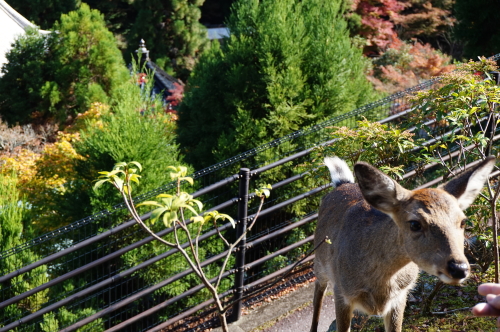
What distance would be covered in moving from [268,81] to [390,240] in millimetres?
3801

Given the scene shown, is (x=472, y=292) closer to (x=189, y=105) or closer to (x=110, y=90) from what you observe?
(x=189, y=105)

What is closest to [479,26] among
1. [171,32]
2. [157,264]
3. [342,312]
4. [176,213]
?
[157,264]

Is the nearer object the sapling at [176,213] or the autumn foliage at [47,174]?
the sapling at [176,213]

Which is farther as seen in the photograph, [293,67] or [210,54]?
[210,54]

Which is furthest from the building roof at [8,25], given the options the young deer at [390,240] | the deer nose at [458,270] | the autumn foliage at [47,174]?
the deer nose at [458,270]

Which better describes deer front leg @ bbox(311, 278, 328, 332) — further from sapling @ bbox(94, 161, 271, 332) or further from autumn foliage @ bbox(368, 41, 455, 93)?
autumn foliage @ bbox(368, 41, 455, 93)

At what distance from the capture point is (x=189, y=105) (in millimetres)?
7000

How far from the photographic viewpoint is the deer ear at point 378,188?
275 cm

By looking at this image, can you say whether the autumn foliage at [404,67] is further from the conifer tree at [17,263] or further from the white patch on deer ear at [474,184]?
the white patch on deer ear at [474,184]

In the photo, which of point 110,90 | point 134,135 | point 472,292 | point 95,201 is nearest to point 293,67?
point 134,135

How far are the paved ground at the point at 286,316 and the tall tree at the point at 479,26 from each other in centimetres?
742

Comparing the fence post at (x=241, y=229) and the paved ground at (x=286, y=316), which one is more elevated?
the fence post at (x=241, y=229)

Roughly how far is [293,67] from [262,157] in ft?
4.09

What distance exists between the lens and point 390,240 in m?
2.96
